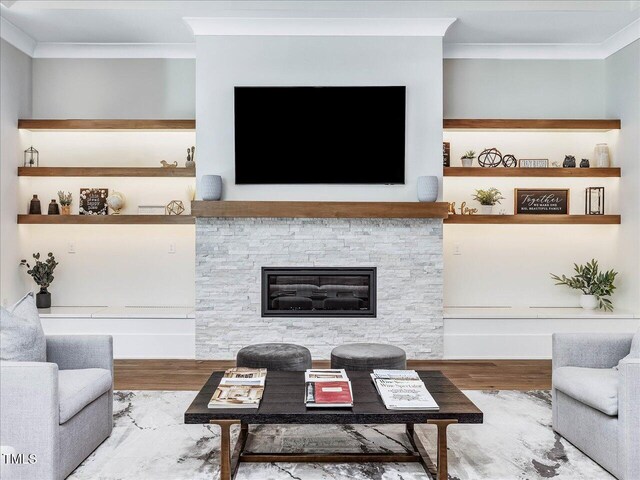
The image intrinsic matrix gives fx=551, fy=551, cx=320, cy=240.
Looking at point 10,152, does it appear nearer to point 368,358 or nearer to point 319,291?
point 319,291

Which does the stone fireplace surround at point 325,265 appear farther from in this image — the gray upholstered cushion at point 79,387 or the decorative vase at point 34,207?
the gray upholstered cushion at point 79,387

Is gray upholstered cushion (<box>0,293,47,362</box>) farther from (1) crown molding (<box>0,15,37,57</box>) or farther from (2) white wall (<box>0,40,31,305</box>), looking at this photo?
(1) crown molding (<box>0,15,37,57</box>)

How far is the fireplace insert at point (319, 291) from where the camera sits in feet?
16.1

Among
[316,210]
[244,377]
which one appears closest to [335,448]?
[244,377]

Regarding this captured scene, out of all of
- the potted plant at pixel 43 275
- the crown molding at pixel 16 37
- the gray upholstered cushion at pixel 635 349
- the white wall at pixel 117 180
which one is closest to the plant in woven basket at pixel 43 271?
the potted plant at pixel 43 275

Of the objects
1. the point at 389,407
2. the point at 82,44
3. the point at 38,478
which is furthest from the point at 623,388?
the point at 82,44

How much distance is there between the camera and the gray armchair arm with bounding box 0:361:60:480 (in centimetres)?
228

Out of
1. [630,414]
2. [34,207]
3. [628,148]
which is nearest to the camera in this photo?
[630,414]

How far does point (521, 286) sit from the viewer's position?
550 centimetres

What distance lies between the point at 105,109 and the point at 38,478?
3.99 metres

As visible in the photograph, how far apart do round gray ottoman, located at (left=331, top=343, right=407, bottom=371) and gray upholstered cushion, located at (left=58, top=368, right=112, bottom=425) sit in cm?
131

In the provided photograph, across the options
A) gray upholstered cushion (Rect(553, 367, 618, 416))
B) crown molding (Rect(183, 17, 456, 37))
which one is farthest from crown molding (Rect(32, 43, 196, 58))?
gray upholstered cushion (Rect(553, 367, 618, 416))

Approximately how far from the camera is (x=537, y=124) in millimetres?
5188

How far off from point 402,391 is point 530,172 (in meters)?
3.37
